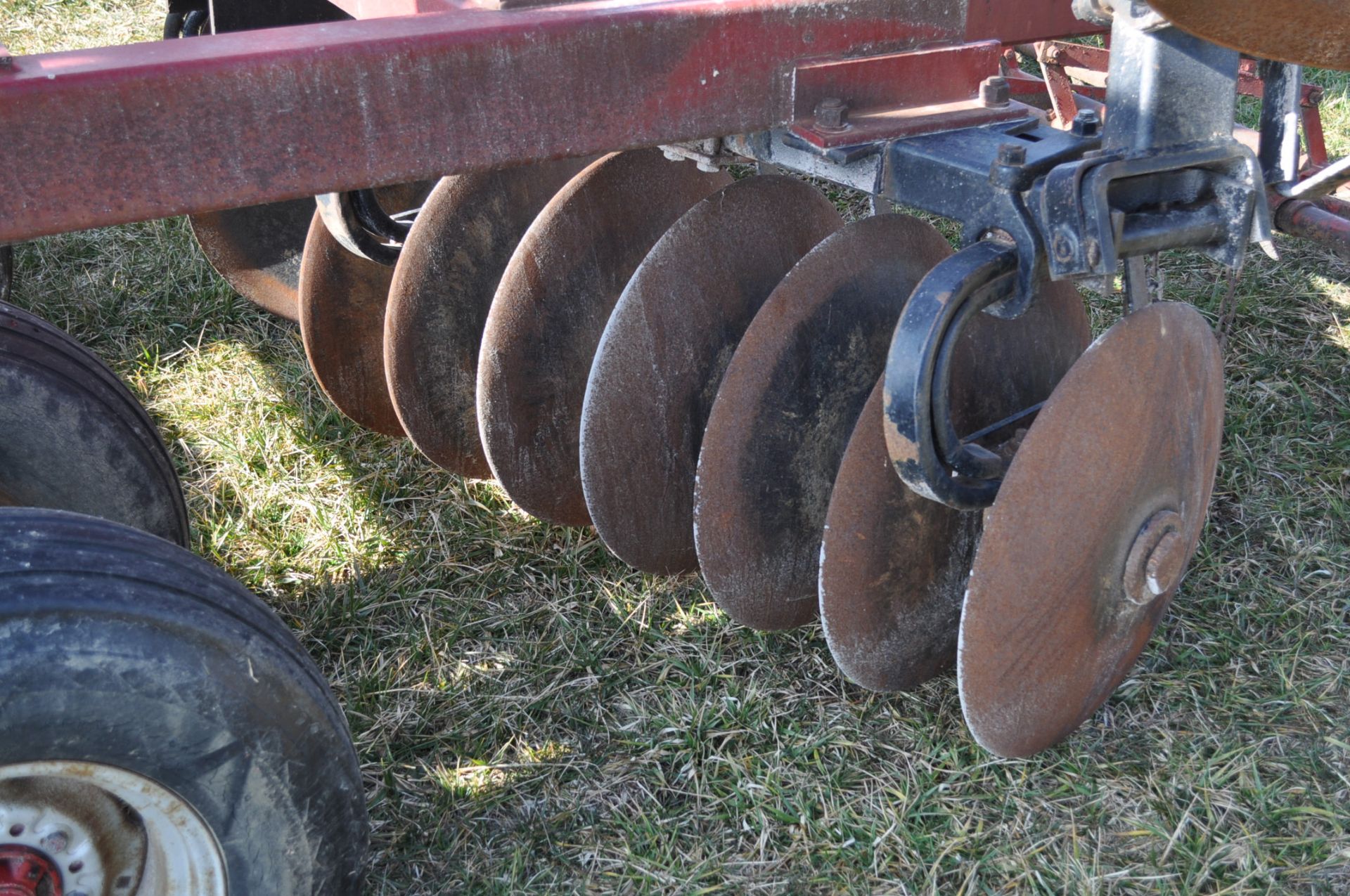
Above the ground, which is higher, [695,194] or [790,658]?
[695,194]

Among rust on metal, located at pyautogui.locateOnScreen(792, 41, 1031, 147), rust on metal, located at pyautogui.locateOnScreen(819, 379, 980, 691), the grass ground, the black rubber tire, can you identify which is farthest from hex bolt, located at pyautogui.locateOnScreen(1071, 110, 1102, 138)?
the black rubber tire

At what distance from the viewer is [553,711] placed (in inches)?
79.1

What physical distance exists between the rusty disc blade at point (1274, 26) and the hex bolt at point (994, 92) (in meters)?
0.41

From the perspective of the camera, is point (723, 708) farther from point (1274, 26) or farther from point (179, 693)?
point (1274, 26)

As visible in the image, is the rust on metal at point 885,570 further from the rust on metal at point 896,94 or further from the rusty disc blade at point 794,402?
the rust on metal at point 896,94

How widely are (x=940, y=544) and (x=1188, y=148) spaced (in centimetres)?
64

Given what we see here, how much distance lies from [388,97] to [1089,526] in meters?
1.02

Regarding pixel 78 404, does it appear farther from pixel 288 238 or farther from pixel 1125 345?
pixel 1125 345

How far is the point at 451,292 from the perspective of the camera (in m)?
2.21

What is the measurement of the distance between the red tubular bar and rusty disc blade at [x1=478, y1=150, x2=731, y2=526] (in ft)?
1.65

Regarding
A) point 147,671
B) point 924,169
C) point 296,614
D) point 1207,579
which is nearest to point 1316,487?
point 1207,579

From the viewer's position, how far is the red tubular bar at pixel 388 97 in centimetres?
122

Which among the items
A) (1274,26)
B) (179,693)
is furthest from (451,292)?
(1274,26)

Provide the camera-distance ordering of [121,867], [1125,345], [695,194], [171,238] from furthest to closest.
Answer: [171,238] → [695,194] → [1125,345] → [121,867]
